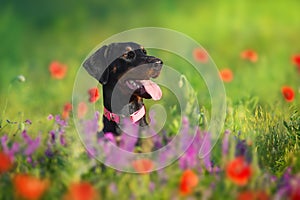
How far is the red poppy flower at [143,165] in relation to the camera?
3.26 metres

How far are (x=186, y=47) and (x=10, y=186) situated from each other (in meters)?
5.43

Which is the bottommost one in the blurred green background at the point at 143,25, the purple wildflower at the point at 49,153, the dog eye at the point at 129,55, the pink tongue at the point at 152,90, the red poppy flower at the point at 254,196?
the red poppy flower at the point at 254,196

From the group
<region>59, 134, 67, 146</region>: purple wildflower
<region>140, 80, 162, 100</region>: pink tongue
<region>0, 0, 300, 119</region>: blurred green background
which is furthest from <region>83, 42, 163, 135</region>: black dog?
<region>0, 0, 300, 119</region>: blurred green background

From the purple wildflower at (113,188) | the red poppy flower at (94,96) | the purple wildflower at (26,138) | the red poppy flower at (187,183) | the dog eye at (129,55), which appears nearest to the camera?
the red poppy flower at (187,183)

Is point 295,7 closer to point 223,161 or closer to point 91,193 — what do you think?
point 223,161

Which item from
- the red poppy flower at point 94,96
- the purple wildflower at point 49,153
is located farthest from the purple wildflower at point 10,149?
the red poppy flower at point 94,96

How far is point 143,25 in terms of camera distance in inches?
379

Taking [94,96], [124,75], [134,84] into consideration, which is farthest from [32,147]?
[124,75]

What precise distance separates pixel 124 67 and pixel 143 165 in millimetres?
2271

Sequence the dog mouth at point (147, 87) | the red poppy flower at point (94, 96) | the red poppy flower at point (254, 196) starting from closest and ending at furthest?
1. the red poppy flower at point (254, 196)
2. the red poppy flower at point (94, 96)
3. the dog mouth at point (147, 87)

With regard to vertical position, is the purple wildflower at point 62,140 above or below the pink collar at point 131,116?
below

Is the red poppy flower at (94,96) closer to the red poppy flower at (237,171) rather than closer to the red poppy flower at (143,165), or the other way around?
the red poppy flower at (143,165)

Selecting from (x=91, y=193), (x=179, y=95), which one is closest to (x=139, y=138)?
(x=91, y=193)

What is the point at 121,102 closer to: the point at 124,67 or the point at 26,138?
the point at 124,67
